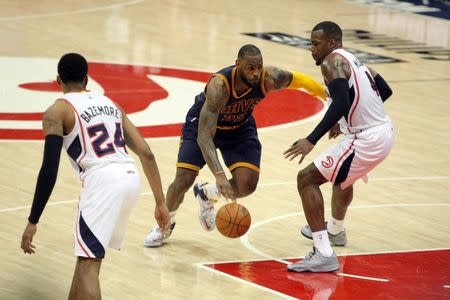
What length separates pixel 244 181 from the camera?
930 centimetres

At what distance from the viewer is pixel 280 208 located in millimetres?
10805

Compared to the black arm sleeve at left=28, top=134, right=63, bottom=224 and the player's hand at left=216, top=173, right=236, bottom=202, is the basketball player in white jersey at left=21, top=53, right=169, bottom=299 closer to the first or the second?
the black arm sleeve at left=28, top=134, right=63, bottom=224

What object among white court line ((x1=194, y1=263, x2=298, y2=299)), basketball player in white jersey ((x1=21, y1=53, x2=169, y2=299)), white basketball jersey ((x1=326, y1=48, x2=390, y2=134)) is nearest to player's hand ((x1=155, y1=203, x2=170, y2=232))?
basketball player in white jersey ((x1=21, y1=53, x2=169, y2=299))

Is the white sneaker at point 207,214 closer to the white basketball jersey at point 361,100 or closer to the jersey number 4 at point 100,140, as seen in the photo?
the white basketball jersey at point 361,100

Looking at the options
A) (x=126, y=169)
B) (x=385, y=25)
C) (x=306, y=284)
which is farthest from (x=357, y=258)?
(x=385, y=25)

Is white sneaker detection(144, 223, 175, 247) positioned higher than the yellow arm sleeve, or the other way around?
the yellow arm sleeve

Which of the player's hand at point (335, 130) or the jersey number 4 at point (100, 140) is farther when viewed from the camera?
the player's hand at point (335, 130)

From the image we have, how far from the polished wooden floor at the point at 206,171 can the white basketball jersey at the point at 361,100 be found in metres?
1.17

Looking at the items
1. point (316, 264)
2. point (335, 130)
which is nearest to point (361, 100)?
point (335, 130)

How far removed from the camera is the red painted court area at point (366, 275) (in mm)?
8414

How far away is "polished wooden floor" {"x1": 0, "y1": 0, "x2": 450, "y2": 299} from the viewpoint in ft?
28.8

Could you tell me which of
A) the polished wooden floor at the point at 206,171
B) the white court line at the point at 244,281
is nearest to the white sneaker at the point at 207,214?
the polished wooden floor at the point at 206,171

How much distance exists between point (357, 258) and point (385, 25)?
1388cm

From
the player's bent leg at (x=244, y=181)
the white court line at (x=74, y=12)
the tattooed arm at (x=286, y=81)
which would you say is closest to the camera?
the tattooed arm at (x=286, y=81)
